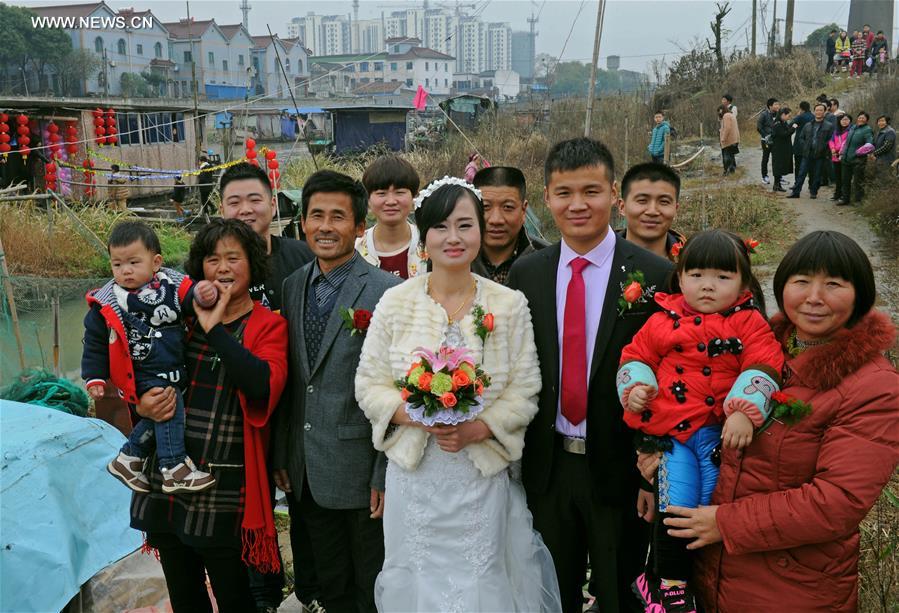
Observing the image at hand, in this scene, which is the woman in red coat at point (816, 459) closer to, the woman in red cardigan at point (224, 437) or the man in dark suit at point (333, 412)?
the man in dark suit at point (333, 412)

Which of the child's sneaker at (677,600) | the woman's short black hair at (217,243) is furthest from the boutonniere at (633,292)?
the woman's short black hair at (217,243)

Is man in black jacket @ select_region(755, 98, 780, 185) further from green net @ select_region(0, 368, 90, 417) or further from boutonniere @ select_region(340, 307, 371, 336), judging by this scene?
boutonniere @ select_region(340, 307, 371, 336)

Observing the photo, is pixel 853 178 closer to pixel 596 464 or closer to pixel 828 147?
pixel 828 147

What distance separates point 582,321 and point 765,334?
24.7 inches

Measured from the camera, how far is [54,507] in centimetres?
341

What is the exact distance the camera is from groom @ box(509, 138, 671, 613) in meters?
2.53

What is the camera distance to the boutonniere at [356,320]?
9.03ft

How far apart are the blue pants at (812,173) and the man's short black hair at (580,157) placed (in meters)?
12.9

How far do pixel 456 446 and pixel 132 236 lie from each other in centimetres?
155

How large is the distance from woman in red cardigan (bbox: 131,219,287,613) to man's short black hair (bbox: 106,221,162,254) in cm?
17

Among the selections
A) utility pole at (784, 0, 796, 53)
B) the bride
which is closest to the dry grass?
the bride

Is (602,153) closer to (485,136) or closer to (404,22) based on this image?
(485,136)

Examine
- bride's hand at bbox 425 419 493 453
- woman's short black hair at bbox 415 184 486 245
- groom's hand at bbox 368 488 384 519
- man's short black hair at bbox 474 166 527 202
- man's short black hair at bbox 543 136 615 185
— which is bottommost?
groom's hand at bbox 368 488 384 519

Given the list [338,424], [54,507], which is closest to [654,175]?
[338,424]
